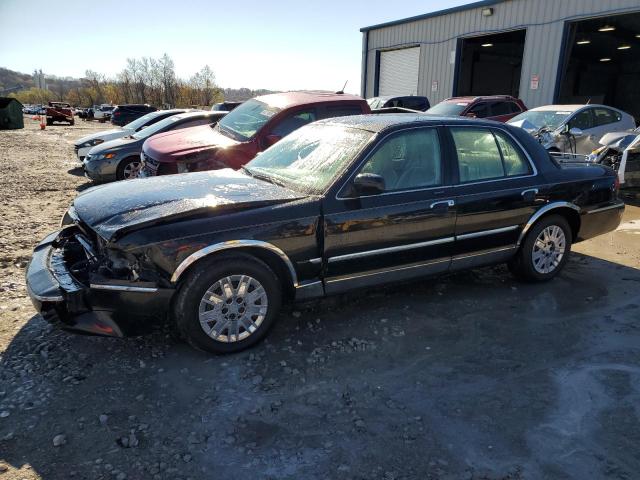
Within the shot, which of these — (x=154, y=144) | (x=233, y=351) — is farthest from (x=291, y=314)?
(x=154, y=144)

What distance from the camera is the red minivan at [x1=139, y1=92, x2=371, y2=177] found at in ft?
22.0

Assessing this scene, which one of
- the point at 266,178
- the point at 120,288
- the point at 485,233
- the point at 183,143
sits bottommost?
the point at 120,288

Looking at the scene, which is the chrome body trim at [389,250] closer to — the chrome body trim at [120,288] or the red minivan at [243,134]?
the chrome body trim at [120,288]

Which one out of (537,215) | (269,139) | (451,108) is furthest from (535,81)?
(537,215)

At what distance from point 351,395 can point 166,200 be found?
1.92 metres

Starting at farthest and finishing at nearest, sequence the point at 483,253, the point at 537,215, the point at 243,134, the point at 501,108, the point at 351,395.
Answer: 1. the point at 501,108
2. the point at 243,134
3. the point at 537,215
4. the point at 483,253
5. the point at 351,395

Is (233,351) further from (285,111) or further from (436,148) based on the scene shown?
(285,111)

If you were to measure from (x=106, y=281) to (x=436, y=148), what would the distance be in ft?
9.36

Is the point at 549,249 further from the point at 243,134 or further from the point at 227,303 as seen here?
the point at 243,134

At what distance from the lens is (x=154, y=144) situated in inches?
293

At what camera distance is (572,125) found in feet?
34.2

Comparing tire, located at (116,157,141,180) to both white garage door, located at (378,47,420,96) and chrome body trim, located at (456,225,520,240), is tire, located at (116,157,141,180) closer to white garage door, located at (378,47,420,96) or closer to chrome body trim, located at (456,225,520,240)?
chrome body trim, located at (456,225,520,240)

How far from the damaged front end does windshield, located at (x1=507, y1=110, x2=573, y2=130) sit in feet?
31.7

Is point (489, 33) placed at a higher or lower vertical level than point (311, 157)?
higher
